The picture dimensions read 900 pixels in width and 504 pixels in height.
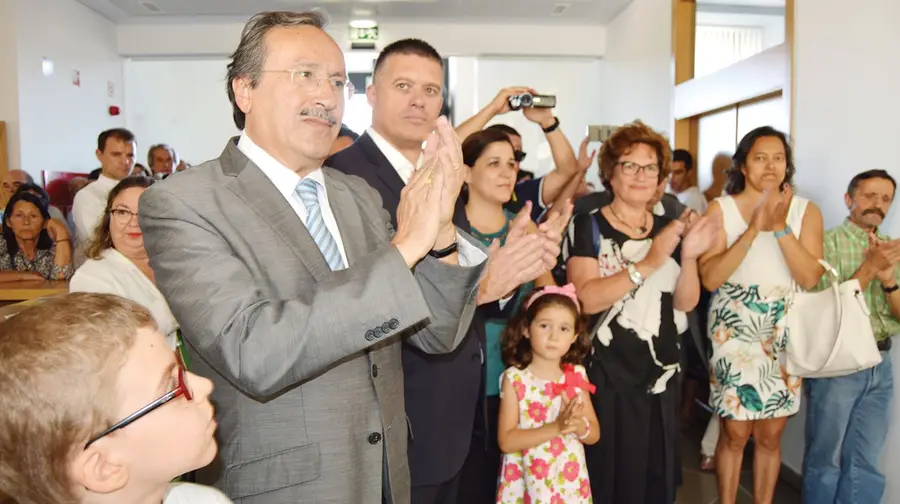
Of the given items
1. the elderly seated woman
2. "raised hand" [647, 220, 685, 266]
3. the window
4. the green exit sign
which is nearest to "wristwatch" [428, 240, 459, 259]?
"raised hand" [647, 220, 685, 266]

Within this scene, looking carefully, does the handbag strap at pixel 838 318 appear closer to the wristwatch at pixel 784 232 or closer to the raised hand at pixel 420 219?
the wristwatch at pixel 784 232

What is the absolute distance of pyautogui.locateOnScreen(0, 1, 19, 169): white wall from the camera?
6.54 meters

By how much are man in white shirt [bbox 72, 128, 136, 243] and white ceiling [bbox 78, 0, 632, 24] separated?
3176 mm

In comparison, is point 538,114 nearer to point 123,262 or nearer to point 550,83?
point 123,262

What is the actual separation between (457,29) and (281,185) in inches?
301

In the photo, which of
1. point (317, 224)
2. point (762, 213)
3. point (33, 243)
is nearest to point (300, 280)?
point (317, 224)

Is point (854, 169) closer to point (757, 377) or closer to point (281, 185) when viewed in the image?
point (757, 377)

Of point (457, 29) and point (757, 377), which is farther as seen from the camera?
point (457, 29)

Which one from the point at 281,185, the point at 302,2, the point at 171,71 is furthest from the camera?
the point at 171,71

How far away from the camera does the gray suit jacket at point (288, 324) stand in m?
1.06

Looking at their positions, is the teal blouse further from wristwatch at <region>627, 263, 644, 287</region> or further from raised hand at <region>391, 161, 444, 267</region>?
raised hand at <region>391, 161, 444, 267</region>

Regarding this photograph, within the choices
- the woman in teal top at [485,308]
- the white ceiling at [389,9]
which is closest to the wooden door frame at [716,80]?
the white ceiling at [389,9]

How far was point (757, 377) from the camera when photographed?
2844 millimetres

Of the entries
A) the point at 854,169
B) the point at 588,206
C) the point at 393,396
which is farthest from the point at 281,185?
the point at 854,169
